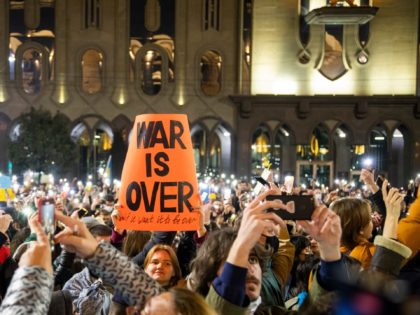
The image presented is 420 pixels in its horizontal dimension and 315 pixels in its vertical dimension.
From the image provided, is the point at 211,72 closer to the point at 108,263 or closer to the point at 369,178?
the point at 369,178

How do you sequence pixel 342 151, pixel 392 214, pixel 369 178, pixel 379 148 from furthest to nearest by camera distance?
pixel 342 151 → pixel 379 148 → pixel 369 178 → pixel 392 214

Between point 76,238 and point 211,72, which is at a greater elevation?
point 211,72

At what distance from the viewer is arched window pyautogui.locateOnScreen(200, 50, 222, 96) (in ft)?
110

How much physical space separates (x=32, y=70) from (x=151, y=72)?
6055 millimetres

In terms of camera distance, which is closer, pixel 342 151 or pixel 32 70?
pixel 32 70

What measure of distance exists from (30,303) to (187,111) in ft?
102

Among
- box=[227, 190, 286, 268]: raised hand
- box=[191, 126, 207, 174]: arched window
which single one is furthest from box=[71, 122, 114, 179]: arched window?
box=[227, 190, 286, 268]: raised hand

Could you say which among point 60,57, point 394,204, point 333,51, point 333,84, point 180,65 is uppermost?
point 333,51

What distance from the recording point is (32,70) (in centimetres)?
3300

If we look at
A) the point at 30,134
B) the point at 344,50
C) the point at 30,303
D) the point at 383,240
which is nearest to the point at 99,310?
the point at 383,240

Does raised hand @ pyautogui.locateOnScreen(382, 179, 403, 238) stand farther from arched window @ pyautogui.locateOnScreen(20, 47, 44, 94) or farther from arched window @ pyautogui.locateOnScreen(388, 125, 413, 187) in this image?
arched window @ pyautogui.locateOnScreen(388, 125, 413, 187)

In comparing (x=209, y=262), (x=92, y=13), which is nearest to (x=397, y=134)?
(x=92, y=13)

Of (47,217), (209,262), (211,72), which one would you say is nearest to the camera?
(47,217)

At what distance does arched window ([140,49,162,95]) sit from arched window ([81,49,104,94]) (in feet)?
7.11
